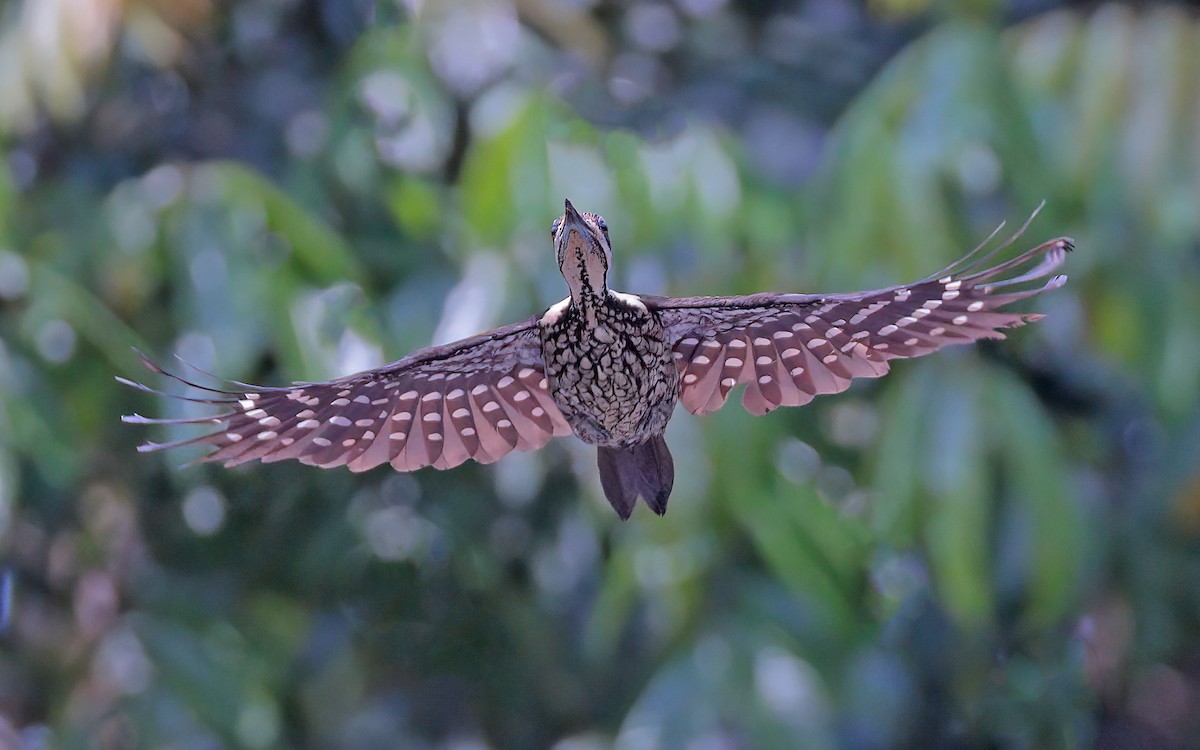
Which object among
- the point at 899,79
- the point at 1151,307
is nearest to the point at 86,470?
the point at 899,79

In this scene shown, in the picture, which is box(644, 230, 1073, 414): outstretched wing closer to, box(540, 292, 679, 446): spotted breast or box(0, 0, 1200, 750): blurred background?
box(540, 292, 679, 446): spotted breast

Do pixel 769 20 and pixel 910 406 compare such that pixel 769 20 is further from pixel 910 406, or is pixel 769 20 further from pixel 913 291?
pixel 913 291

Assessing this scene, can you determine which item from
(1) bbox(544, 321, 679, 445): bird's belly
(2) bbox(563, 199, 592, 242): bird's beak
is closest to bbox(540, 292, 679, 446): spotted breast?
(1) bbox(544, 321, 679, 445): bird's belly

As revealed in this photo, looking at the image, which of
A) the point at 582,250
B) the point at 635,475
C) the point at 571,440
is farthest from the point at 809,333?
the point at 571,440

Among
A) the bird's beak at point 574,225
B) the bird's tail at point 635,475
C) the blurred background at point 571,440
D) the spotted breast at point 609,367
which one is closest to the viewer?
the bird's beak at point 574,225

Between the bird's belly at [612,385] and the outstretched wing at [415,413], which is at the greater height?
the outstretched wing at [415,413]

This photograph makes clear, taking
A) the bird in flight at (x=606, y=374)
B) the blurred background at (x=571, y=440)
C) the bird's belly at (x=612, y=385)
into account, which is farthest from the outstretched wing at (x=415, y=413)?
the blurred background at (x=571, y=440)

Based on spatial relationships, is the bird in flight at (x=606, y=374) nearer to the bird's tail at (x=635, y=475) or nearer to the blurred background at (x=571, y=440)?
the bird's tail at (x=635, y=475)

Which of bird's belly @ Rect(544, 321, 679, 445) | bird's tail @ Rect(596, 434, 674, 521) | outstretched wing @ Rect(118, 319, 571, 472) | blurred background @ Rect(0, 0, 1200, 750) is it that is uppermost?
blurred background @ Rect(0, 0, 1200, 750)
